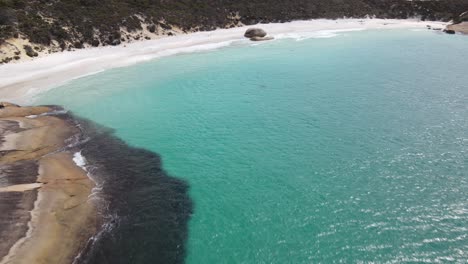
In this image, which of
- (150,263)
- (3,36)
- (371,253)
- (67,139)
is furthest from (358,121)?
(3,36)

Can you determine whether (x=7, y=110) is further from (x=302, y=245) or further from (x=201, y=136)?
(x=302, y=245)

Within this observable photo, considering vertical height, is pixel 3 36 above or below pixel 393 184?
above

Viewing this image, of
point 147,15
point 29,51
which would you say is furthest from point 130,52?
point 147,15

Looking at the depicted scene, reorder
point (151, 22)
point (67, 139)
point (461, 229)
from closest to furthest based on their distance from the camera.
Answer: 1. point (461, 229)
2. point (67, 139)
3. point (151, 22)

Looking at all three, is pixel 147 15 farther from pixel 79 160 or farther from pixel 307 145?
pixel 307 145

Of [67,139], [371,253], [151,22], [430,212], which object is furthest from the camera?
[151,22]

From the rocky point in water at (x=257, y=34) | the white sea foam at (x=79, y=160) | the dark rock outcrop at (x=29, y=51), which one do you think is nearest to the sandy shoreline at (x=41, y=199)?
the white sea foam at (x=79, y=160)

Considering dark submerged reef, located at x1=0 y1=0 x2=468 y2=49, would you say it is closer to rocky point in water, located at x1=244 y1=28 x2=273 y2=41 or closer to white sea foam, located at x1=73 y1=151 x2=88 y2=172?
rocky point in water, located at x1=244 y1=28 x2=273 y2=41
